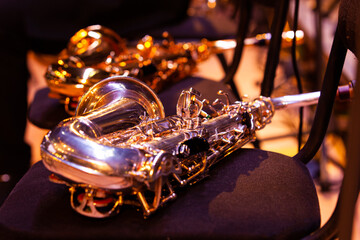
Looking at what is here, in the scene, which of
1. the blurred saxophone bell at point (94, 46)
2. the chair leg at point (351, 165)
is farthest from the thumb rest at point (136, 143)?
the blurred saxophone bell at point (94, 46)

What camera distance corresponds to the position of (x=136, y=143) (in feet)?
1.94

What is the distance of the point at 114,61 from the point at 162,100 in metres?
0.28

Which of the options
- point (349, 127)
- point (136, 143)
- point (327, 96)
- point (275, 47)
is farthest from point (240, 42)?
point (349, 127)

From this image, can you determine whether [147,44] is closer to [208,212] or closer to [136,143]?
[136,143]

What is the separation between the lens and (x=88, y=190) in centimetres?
52

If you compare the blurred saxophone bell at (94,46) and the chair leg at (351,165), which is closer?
the chair leg at (351,165)

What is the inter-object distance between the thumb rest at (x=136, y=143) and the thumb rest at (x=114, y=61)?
0.89 feet

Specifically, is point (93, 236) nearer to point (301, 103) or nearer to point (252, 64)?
point (301, 103)

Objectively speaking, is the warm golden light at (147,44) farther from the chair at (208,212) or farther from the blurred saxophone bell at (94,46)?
the chair at (208,212)

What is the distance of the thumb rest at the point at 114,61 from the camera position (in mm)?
971

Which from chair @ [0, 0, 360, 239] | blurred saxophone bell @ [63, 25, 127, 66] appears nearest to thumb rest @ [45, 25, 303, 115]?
blurred saxophone bell @ [63, 25, 127, 66]

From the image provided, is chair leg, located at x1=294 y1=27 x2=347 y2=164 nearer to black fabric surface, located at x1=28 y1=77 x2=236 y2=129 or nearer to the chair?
the chair

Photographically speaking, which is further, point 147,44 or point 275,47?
point 147,44

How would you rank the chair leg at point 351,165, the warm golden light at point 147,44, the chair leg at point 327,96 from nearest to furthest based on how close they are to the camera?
the chair leg at point 351,165 → the chair leg at point 327,96 → the warm golden light at point 147,44
